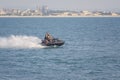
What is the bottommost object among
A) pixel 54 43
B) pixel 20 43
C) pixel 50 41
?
pixel 20 43

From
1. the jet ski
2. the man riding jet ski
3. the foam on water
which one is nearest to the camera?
the man riding jet ski

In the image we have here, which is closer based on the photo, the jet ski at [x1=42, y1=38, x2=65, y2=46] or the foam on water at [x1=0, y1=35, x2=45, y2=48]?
the jet ski at [x1=42, y1=38, x2=65, y2=46]

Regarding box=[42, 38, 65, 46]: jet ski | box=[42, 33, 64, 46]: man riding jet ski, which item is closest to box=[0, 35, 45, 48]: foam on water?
box=[42, 38, 65, 46]: jet ski

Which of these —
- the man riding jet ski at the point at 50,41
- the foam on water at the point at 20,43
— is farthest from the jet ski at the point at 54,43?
the foam on water at the point at 20,43

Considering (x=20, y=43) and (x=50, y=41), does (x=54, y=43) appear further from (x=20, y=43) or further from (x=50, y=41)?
(x=20, y=43)

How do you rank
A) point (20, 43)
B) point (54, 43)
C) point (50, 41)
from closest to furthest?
point (50, 41) → point (54, 43) → point (20, 43)

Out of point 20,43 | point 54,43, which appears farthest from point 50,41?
point 20,43

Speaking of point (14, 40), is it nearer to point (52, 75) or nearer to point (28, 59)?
point (28, 59)

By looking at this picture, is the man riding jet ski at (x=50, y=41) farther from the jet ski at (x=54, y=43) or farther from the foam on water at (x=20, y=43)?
the foam on water at (x=20, y=43)

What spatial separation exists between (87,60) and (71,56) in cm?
436

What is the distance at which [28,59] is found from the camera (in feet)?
155

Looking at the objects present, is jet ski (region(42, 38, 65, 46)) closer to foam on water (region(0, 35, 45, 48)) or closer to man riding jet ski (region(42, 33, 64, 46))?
man riding jet ski (region(42, 33, 64, 46))

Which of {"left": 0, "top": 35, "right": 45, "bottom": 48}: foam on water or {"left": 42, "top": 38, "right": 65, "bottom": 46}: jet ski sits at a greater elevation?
{"left": 42, "top": 38, "right": 65, "bottom": 46}: jet ski

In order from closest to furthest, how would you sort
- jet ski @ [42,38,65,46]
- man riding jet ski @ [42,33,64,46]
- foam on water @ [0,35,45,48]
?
man riding jet ski @ [42,33,64,46], jet ski @ [42,38,65,46], foam on water @ [0,35,45,48]
